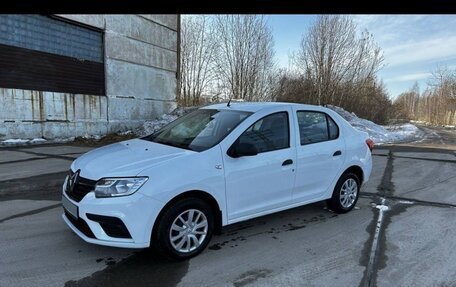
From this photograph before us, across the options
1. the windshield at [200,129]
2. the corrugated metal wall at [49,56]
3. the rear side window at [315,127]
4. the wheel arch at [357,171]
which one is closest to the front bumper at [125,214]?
the windshield at [200,129]

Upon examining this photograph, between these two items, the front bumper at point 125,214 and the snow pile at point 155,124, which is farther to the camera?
the snow pile at point 155,124

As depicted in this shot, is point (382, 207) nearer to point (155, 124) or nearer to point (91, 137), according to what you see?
point (91, 137)

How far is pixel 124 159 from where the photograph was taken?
3600mm

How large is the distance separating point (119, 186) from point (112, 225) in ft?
1.24

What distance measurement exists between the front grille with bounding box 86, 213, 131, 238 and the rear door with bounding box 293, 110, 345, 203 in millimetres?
2233

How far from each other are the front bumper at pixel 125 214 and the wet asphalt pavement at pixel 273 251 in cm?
30

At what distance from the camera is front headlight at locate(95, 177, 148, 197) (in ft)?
10.7

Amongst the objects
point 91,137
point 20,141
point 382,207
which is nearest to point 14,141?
point 20,141

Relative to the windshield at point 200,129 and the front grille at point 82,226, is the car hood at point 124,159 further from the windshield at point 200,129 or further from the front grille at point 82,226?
the front grille at point 82,226

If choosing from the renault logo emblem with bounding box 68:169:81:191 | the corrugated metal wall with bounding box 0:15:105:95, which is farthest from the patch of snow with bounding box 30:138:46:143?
the renault logo emblem with bounding box 68:169:81:191

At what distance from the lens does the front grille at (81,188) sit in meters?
3.39

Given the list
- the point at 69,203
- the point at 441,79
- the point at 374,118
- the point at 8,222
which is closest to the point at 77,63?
the point at 8,222

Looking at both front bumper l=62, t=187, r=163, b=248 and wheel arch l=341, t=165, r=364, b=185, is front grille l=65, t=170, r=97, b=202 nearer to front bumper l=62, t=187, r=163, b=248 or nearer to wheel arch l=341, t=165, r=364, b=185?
front bumper l=62, t=187, r=163, b=248
